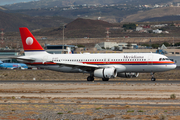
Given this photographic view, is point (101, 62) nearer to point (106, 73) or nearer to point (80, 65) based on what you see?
point (106, 73)

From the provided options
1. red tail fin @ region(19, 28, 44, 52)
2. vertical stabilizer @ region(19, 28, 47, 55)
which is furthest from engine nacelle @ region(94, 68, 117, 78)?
red tail fin @ region(19, 28, 44, 52)

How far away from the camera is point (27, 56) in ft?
186

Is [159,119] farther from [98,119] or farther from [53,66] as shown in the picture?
[53,66]

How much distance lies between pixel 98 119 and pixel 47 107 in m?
5.56

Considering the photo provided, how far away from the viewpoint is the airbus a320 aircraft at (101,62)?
2004 inches

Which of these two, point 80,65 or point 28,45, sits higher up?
point 28,45

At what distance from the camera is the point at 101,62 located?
5269cm

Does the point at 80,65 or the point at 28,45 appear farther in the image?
the point at 28,45

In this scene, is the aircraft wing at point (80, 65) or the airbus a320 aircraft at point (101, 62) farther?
the aircraft wing at point (80, 65)

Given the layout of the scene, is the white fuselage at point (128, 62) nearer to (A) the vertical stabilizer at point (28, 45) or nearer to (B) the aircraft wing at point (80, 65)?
(B) the aircraft wing at point (80, 65)

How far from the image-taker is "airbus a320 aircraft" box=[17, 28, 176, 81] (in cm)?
5091

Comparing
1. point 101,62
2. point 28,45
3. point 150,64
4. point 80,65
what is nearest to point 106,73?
point 101,62

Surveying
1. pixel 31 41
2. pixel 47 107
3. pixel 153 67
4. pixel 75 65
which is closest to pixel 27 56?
pixel 31 41

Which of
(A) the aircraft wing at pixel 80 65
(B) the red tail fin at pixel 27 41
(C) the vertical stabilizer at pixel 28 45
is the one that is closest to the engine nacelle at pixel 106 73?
(A) the aircraft wing at pixel 80 65
